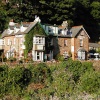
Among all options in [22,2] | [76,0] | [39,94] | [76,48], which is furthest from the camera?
[76,0]

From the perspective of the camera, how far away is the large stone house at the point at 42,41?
182 feet

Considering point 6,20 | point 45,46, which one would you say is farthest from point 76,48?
point 6,20

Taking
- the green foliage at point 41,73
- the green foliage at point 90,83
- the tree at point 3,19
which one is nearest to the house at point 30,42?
the tree at point 3,19

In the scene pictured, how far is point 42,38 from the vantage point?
183 feet

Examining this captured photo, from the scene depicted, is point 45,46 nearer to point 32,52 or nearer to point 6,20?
point 32,52

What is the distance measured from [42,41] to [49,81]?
49.6ft

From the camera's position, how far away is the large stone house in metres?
55.3

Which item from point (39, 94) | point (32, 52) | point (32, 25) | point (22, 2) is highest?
point (22, 2)

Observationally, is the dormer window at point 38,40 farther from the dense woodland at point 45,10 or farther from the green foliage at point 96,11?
the green foliage at point 96,11

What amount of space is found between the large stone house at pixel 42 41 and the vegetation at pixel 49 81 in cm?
1261

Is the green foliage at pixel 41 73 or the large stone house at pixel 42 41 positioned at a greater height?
the large stone house at pixel 42 41

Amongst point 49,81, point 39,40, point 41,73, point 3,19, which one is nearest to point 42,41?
point 39,40

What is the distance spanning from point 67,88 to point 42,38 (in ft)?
53.6

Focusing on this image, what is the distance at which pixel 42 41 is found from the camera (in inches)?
2195
